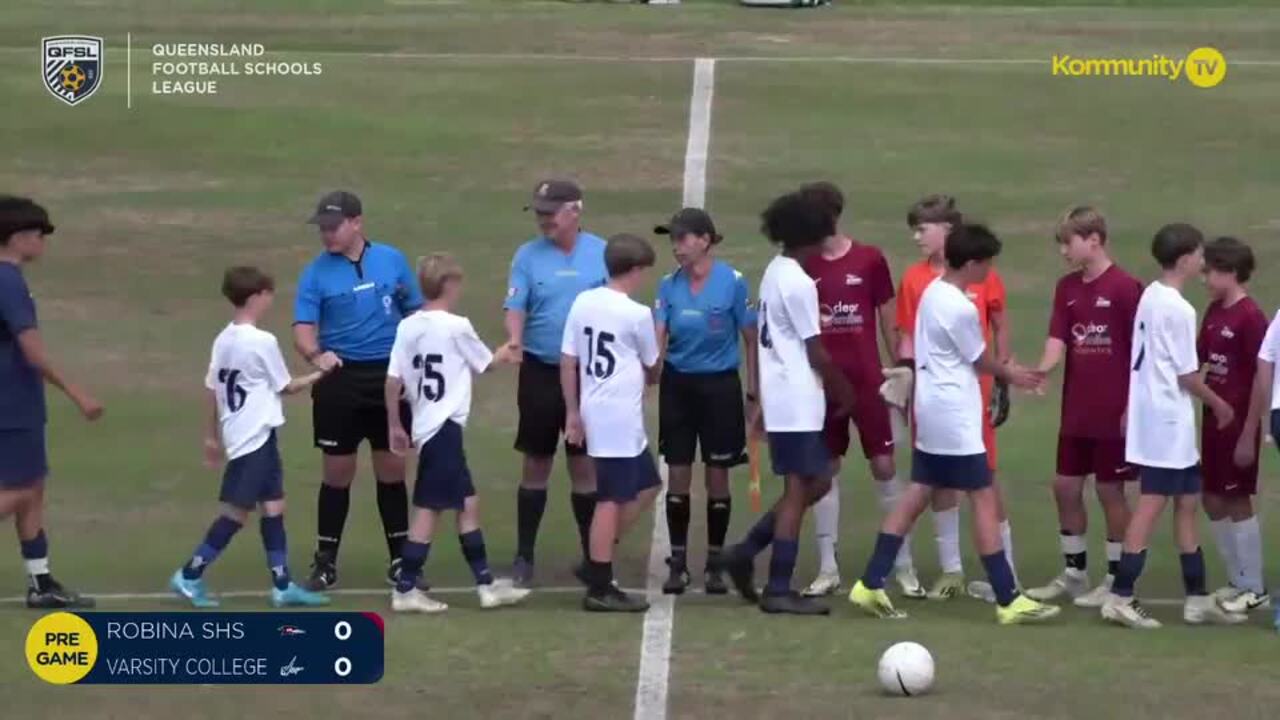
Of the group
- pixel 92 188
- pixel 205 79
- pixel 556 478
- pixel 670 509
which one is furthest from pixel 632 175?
pixel 670 509

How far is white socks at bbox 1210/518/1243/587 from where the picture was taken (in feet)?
38.6

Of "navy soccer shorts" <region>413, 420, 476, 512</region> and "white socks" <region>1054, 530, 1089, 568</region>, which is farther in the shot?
"white socks" <region>1054, 530, 1089, 568</region>

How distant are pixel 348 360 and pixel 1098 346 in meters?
4.03

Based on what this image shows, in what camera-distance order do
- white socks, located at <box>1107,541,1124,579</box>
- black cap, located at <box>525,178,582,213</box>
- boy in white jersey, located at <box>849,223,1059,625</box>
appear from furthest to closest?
1. black cap, located at <box>525,178,582,213</box>
2. white socks, located at <box>1107,541,1124,579</box>
3. boy in white jersey, located at <box>849,223,1059,625</box>

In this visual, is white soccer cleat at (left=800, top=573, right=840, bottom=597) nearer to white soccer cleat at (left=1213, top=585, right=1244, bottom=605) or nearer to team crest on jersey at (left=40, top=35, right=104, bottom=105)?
white soccer cleat at (left=1213, top=585, right=1244, bottom=605)

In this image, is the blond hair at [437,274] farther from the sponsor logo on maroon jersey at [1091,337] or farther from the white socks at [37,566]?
the sponsor logo on maroon jersey at [1091,337]

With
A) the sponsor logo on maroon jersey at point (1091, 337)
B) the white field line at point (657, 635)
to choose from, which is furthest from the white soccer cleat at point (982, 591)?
the white field line at point (657, 635)

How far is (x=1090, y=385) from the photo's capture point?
1191cm

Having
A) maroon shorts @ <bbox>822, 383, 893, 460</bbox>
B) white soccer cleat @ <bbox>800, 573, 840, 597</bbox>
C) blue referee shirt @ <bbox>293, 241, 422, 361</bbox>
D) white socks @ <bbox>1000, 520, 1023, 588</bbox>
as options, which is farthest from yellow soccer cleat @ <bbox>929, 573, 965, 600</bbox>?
blue referee shirt @ <bbox>293, 241, 422, 361</bbox>

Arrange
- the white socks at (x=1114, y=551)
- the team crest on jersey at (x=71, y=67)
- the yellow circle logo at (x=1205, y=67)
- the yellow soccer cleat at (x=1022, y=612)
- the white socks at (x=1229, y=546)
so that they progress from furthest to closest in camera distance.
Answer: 1. the yellow circle logo at (x=1205, y=67)
2. the team crest on jersey at (x=71, y=67)
3. the white socks at (x=1114, y=551)
4. the white socks at (x=1229, y=546)
5. the yellow soccer cleat at (x=1022, y=612)

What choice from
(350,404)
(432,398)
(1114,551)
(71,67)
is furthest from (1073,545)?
(71,67)

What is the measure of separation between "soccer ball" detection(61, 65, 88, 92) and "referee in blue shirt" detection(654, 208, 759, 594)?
56.4ft

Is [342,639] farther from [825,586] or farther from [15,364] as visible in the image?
[825,586]

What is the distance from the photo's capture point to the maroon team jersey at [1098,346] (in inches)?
465
